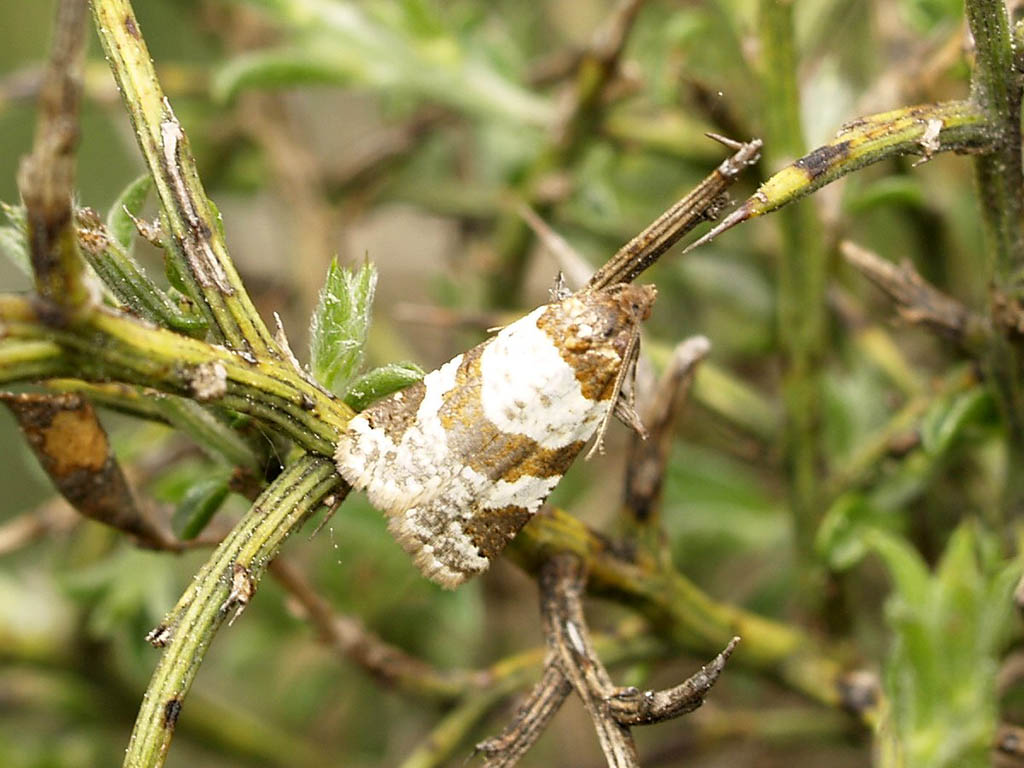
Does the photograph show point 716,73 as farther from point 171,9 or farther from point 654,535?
point 171,9

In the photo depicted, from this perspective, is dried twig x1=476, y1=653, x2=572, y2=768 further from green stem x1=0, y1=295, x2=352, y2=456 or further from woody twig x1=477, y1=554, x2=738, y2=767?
green stem x1=0, y1=295, x2=352, y2=456

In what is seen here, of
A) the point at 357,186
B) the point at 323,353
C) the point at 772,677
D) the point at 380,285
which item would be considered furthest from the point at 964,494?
the point at 380,285

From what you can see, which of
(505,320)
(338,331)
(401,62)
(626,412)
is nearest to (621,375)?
(626,412)

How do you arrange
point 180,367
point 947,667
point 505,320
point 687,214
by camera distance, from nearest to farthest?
1. point 180,367
2. point 687,214
3. point 947,667
4. point 505,320

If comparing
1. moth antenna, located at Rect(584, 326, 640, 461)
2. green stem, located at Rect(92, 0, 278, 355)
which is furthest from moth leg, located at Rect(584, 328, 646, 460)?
green stem, located at Rect(92, 0, 278, 355)

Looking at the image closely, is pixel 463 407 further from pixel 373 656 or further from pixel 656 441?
pixel 373 656

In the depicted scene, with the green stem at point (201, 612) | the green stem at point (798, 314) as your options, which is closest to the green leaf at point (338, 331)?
the green stem at point (201, 612)
